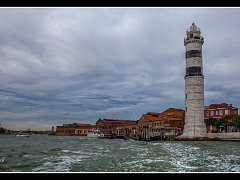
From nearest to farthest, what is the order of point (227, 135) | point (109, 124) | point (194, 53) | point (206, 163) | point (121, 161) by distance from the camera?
point (206, 163)
point (121, 161)
point (227, 135)
point (194, 53)
point (109, 124)

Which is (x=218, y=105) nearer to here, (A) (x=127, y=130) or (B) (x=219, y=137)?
(B) (x=219, y=137)

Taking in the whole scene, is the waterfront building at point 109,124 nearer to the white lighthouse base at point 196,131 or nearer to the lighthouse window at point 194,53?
the white lighthouse base at point 196,131

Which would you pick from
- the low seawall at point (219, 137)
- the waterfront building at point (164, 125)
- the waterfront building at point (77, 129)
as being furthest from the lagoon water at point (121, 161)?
the waterfront building at point (77, 129)

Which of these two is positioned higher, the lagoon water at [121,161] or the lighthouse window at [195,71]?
the lighthouse window at [195,71]

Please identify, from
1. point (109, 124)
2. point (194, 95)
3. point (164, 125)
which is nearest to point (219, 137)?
point (194, 95)

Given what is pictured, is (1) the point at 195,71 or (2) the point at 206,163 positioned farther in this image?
(1) the point at 195,71

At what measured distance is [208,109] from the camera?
71188 millimetres

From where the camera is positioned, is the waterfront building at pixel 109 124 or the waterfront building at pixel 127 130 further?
the waterfront building at pixel 109 124

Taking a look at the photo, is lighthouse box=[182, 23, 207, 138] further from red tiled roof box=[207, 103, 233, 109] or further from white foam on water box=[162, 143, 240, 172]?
white foam on water box=[162, 143, 240, 172]

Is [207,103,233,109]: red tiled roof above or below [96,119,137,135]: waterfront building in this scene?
above

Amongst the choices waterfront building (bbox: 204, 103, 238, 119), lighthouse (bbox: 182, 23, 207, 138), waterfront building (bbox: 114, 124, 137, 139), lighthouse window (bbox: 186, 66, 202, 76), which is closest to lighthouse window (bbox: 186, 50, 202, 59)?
lighthouse (bbox: 182, 23, 207, 138)

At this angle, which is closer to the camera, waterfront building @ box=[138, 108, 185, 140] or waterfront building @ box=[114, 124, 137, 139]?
→ waterfront building @ box=[138, 108, 185, 140]
